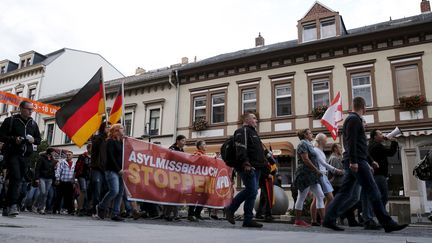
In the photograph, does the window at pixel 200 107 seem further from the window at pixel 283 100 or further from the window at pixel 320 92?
the window at pixel 320 92

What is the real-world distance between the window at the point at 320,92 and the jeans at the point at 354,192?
14254 millimetres

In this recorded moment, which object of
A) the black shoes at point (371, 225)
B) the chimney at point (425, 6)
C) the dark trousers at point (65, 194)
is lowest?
the black shoes at point (371, 225)

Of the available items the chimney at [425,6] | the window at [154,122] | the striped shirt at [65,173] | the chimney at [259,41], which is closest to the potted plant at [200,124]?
the window at [154,122]

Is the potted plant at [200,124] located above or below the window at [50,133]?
below

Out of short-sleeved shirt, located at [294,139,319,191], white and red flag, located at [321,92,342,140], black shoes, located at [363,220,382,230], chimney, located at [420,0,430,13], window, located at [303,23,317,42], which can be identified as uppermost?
chimney, located at [420,0,430,13]

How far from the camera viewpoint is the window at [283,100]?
806 inches

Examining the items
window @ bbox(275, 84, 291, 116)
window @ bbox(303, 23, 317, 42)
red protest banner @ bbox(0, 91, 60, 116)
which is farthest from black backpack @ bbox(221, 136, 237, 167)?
red protest banner @ bbox(0, 91, 60, 116)

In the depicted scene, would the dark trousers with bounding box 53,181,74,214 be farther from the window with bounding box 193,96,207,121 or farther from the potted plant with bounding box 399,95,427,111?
the potted plant with bounding box 399,95,427,111

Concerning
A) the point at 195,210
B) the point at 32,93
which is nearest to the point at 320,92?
the point at 195,210

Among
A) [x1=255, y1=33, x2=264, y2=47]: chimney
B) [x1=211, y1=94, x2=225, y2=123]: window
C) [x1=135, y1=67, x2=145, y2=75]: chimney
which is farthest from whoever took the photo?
[x1=135, y1=67, x2=145, y2=75]: chimney

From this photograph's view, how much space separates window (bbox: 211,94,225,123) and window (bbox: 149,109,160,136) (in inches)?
162

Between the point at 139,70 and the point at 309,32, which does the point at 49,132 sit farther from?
the point at 309,32

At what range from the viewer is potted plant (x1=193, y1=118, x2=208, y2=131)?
73.5 ft

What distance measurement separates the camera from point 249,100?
21.6m
